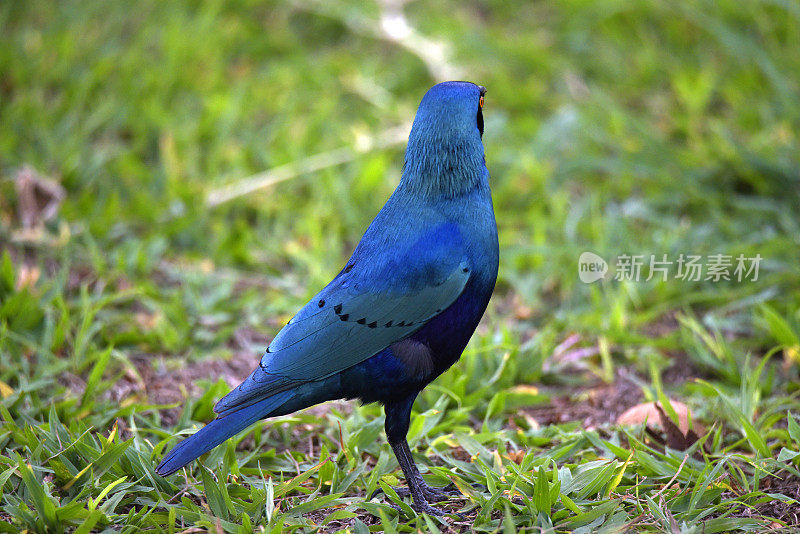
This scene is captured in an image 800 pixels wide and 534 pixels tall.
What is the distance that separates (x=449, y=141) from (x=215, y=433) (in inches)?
46.4

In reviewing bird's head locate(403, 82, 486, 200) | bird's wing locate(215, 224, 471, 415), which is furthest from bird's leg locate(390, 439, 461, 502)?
bird's head locate(403, 82, 486, 200)

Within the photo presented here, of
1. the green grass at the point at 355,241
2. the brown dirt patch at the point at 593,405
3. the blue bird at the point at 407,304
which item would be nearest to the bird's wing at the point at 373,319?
the blue bird at the point at 407,304

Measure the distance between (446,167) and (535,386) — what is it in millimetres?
1334

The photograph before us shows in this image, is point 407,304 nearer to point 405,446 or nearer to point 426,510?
point 405,446

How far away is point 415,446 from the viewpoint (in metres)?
3.00

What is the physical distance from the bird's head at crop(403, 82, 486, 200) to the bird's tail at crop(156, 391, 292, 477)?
851 millimetres

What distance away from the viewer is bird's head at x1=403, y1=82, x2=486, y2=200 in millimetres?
2535

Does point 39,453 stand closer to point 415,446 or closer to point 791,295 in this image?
point 415,446

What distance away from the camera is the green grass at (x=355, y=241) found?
8.43 feet

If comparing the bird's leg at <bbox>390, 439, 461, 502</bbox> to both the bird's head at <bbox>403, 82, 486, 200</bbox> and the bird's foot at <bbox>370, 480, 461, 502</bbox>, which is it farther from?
the bird's head at <bbox>403, 82, 486, 200</bbox>

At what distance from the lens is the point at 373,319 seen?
247cm

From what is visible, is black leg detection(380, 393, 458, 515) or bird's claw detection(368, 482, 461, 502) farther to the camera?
bird's claw detection(368, 482, 461, 502)

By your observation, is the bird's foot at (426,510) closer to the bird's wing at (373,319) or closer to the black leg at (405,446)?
the black leg at (405,446)

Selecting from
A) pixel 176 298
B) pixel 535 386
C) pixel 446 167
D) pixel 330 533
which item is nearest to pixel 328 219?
pixel 176 298
